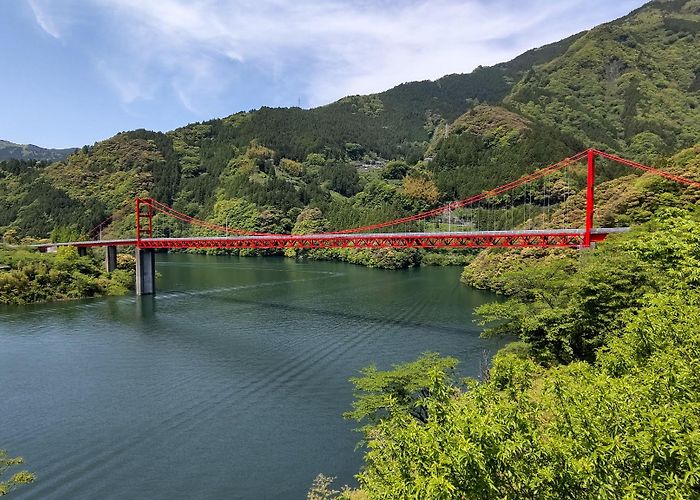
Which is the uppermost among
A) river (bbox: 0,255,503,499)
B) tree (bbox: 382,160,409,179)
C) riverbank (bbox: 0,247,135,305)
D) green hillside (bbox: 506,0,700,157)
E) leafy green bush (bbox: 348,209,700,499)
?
green hillside (bbox: 506,0,700,157)

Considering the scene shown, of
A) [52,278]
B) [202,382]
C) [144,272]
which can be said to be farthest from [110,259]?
[202,382]

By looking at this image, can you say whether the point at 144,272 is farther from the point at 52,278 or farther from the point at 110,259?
the point at 52,278

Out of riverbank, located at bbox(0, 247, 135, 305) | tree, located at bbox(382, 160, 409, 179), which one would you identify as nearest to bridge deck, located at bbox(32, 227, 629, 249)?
riverbank, located at bbox(0, 247, 135, 305)

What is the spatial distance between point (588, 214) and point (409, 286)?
25.8 metres

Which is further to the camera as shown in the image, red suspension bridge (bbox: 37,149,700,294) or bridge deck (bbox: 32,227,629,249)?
red suspension bridge (bbox: 37,149,700,294)

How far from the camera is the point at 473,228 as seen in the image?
7856cm

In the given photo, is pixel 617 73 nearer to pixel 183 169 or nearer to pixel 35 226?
pixel 183 169

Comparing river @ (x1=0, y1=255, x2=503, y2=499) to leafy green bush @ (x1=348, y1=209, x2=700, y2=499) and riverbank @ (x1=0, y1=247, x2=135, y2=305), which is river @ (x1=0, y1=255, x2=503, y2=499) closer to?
riverbank @ (x1=0, y1=247, x2=135, y2=305)

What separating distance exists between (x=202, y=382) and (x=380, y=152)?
149 meters

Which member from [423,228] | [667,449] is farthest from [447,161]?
[667,449]

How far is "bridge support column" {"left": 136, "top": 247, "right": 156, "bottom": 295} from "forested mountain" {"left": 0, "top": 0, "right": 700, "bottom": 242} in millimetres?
45382

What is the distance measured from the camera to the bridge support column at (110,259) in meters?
53.6

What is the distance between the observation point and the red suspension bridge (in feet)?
113

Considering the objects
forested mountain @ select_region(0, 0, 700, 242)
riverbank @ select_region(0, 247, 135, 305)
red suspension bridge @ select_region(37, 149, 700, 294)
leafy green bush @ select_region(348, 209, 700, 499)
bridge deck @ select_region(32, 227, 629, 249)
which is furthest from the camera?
forested mountain @ select_region(0, 0, 700, 242)
